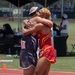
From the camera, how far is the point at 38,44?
6.84 meters

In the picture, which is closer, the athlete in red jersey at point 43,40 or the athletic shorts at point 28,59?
the athlete in red jersey at point 43,40

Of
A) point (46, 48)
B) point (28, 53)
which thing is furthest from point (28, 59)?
point (46, 48)

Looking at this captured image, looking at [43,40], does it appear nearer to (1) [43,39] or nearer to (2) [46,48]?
(1) [43,39]

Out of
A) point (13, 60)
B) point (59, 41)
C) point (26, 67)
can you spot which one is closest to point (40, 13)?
point (26, 67)

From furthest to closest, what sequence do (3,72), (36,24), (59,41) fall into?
(59,41) < (3,72) < (36,24)

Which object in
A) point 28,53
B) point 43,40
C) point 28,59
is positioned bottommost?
point 28,59

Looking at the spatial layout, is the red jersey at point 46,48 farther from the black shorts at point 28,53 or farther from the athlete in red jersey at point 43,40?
the black shorts at point 28,53

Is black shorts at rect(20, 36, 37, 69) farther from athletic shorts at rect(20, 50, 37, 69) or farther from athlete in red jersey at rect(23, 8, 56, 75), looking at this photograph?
athlete in red jersey at rect(23, 8, 56, 75)

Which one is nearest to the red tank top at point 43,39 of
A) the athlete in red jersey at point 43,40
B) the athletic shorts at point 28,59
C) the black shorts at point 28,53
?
the athlete in red jersey at point 43,40

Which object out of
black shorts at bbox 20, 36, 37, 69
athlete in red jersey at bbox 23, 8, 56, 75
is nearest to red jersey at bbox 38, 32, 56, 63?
athlete in red jersey at bbox 23, 8, 56, 75

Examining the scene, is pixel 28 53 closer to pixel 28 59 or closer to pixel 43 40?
pixel 28 59

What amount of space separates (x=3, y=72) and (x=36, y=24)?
196 inches

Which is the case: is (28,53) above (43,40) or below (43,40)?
below

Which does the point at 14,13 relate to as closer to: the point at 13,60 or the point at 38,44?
the point at 13,60
